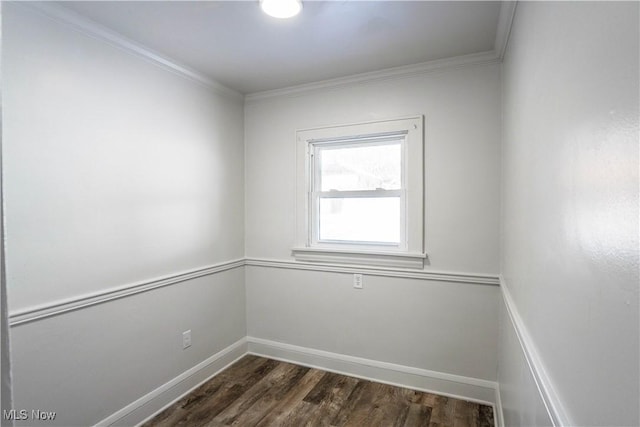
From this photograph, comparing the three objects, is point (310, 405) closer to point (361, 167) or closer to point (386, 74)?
point (361, 167)

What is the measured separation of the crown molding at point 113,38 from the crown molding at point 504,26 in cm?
208

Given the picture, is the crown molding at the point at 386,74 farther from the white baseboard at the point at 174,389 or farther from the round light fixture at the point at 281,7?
the white baseboard at the point at 174,389

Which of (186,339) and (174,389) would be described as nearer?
(174,389)

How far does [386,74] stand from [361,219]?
1163 millimetres

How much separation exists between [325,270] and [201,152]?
4.60 feet

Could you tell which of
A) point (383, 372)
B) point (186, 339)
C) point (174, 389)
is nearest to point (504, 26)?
point (383, 372)

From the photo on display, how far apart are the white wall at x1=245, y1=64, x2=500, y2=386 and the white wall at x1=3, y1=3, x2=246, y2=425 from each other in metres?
0.48

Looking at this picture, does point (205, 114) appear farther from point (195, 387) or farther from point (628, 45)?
point (628, 45)

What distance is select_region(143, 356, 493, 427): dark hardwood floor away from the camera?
2195mm

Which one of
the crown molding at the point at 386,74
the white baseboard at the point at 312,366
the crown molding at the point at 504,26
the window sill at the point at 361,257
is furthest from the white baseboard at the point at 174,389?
the crown molding at the point at 504,26

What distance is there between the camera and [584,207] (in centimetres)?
69

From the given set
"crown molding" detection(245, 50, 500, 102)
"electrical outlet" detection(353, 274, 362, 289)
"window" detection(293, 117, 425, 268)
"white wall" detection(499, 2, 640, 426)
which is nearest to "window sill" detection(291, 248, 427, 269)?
"window" detection(293, 117, 425, 268)

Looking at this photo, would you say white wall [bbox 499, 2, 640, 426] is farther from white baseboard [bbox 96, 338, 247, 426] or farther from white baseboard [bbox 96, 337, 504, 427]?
white baseboard [bbox 96, 338, 247, 426]

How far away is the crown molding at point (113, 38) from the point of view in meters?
1.72
